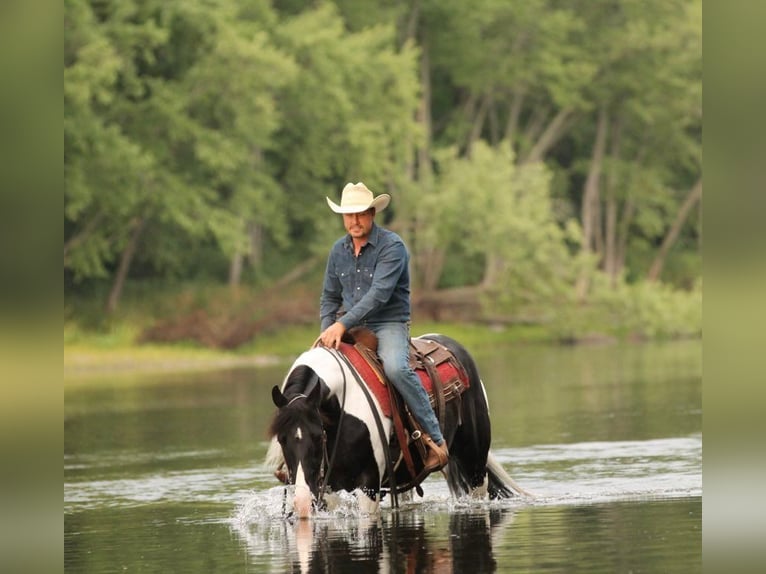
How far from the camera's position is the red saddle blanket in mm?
10781

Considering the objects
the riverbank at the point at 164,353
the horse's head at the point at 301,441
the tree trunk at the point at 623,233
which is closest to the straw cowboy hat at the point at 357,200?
the horse's head at the point at 301,441

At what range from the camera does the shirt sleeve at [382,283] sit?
10.7 metres

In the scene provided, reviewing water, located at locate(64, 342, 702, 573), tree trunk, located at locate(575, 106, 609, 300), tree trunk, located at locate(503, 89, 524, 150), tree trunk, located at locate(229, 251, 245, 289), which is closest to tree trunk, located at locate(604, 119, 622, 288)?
tree trunk, located at locate(575, 106, 609, 300)

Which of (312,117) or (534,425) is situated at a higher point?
(312,117)

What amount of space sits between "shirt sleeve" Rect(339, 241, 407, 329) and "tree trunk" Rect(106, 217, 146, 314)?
107 ft

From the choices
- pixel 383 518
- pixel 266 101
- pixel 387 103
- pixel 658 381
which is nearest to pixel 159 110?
pixel 266 101

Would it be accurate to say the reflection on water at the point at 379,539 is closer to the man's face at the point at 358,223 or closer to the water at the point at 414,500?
the water at the point at 414,500

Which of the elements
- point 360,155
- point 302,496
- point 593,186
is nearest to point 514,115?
point 593,186

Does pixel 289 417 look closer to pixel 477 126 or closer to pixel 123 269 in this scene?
pixel 123 269

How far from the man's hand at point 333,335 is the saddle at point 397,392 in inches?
6.4

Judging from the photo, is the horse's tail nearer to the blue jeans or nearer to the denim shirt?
the blue jeans

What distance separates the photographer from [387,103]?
4950 centimetres

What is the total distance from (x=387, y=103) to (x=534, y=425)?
3020 centimetres
